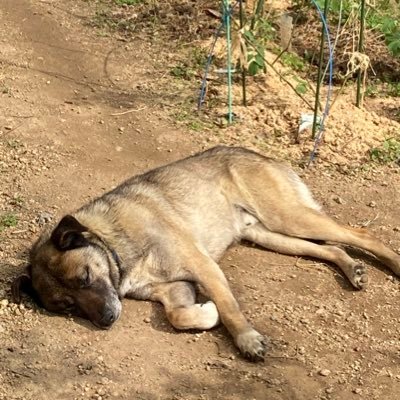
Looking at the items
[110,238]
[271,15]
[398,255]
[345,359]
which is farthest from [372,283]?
[271,15]

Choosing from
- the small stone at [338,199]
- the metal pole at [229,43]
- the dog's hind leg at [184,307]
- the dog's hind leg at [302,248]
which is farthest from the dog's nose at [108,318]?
the metal pole at [229,43]

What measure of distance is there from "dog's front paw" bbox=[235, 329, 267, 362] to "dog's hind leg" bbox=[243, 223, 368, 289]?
110 cm

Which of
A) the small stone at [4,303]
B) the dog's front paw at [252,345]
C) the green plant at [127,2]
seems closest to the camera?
the dog's front paw at [252,345]

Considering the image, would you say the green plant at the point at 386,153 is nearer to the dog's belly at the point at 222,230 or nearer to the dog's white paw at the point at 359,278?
the dog's belly at the point at 222,230

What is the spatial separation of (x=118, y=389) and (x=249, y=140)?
3.74 metres

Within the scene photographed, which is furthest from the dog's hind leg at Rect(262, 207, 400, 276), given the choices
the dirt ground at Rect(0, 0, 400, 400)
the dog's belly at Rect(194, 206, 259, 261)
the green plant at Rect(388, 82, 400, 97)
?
the green plant at Rect(388, 82, 400, 97)

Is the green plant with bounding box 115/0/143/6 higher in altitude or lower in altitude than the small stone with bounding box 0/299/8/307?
higher

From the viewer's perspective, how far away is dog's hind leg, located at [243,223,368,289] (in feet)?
18.3

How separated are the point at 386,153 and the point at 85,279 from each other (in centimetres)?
372

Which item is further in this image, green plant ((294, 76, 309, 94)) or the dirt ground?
green plant ((294, 76, 309, 94))

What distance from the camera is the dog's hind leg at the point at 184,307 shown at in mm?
4965

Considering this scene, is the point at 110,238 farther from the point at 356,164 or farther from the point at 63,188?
the point at 356,164

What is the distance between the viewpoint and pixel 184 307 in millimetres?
5066

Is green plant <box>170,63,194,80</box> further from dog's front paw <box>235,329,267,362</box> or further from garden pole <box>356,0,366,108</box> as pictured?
dog's front paw <box>235,329,267,362</box>
